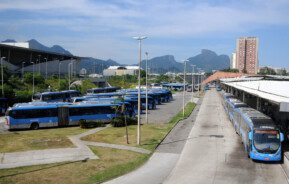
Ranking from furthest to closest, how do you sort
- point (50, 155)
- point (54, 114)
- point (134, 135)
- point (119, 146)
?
point (54, 114) < point (134, 135) < point (119, 146) < point (50, 155)

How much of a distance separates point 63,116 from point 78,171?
22036 millimetres

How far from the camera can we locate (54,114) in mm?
44438

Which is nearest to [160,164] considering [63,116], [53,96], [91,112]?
[63,116]

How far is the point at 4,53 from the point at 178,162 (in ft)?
374

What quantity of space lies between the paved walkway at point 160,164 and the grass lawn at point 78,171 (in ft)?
2.14

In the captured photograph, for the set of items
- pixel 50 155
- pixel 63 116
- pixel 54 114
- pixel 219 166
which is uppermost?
pixel 54 114

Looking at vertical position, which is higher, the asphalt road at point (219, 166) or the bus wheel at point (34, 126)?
the bus wheel at point (34, 126)

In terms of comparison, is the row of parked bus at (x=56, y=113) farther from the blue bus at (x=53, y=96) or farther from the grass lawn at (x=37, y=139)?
the blue bus at (x=53, y=96)

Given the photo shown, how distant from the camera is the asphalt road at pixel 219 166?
22750 millimetres

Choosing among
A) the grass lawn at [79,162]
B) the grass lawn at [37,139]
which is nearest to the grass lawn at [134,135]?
the grass lawn at [79,162]

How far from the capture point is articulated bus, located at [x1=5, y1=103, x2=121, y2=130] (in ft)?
139

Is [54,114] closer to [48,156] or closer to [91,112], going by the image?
[91,112]

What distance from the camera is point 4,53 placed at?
418ft

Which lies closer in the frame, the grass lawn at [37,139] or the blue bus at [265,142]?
the blue bus at [265,142]
